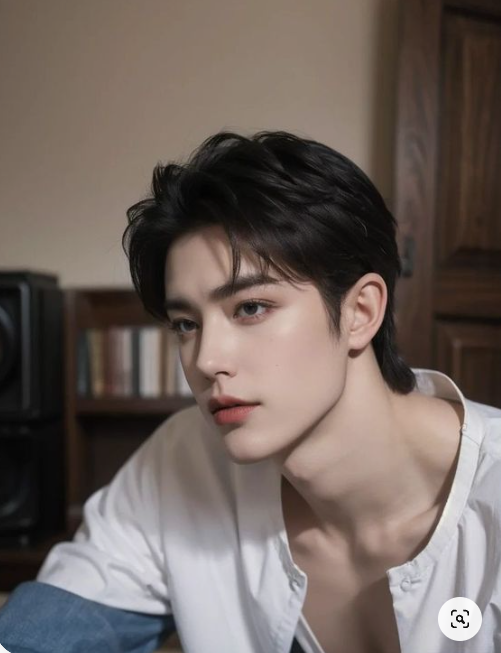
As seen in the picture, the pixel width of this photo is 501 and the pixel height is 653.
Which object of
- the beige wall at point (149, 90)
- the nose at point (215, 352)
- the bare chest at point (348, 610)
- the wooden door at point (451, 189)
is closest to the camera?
the nose at point (215, 352)

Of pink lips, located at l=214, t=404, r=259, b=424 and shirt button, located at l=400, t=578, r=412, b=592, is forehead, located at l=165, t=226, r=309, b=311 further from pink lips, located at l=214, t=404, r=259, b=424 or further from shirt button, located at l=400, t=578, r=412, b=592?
shirt button, located at l=400, t=578, r=412, b=592

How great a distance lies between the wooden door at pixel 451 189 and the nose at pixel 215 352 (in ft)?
2.67

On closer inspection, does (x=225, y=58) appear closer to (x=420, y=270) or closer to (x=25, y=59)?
(x=25, y=59)

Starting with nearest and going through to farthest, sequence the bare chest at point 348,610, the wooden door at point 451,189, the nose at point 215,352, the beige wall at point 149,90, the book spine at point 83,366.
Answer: the nose at point 215,352 < the bare chest at point 348,610 < the beige wall at point 149,90 < the wooden door at point 451,189 < the book spine at point 83,366

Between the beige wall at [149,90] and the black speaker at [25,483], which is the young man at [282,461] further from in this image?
the black speaker at [25,483]

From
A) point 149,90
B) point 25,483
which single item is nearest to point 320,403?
point 149,90

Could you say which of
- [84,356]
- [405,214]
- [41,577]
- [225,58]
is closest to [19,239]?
[84,356]

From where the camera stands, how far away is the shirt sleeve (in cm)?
80

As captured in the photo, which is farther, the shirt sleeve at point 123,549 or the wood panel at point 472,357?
the wood panel at point 472,357

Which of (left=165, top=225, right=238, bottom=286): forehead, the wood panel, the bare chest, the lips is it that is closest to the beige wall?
the wood panel

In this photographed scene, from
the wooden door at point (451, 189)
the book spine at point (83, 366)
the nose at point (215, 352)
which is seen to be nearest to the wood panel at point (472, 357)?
the wooden door at point (451, 189)

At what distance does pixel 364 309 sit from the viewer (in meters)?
0.76

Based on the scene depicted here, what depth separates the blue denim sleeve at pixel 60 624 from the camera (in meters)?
0.71

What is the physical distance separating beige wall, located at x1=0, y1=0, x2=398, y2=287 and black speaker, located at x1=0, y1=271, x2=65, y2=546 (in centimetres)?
16
